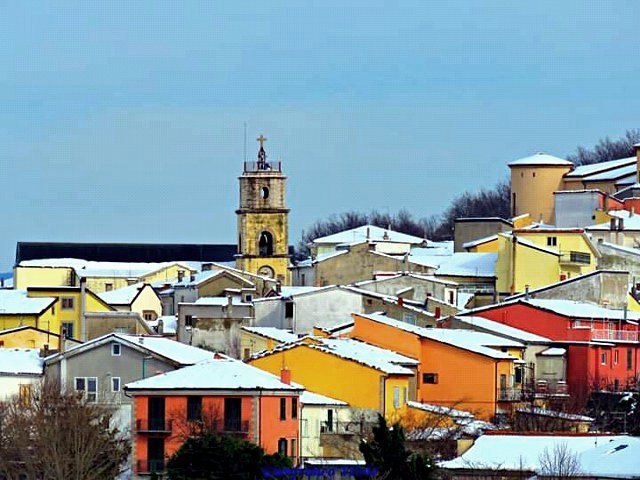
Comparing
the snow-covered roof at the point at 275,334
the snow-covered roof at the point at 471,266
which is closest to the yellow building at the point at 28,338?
the snow-covered roof at the point at 275,334

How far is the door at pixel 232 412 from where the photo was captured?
58969mm

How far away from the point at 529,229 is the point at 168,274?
25727 millimetres

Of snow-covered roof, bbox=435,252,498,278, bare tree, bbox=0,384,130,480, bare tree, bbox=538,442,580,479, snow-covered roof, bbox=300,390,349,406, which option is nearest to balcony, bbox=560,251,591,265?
snow-covered roof, bbox=435,252,498,278

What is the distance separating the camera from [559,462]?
49.3 m

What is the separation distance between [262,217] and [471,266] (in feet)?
59.2

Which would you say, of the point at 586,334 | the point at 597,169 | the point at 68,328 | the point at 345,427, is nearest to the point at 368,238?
the point at 597,169

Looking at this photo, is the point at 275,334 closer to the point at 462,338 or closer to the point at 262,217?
the point at 462,338

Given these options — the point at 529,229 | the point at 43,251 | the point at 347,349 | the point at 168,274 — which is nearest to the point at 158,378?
the point at 347,349

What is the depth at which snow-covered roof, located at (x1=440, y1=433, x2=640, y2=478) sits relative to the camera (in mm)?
49031

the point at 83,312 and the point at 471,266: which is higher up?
the point at 471,266

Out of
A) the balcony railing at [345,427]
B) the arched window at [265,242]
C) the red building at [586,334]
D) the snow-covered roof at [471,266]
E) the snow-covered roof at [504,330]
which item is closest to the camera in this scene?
the balcony railing at [345,427]

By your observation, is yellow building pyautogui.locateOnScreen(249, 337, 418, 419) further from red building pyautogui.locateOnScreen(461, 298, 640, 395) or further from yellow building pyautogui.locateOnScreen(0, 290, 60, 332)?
yellow building pyautogui.locateOnScreen(0, 290, 60, 332)

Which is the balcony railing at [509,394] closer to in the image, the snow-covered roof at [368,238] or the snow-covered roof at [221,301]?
the snow-covered roof at [221,301]

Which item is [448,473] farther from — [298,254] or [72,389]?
[298,254]
